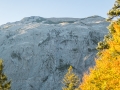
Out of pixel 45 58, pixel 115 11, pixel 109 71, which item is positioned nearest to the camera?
pixel 109 71

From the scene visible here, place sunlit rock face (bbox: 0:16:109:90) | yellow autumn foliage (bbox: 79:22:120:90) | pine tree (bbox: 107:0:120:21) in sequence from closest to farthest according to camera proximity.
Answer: yellow autumn foliage (bbox: 79:22:120:90)
pine tree (bbox: 107:0:120:21)
sunlit rock face (bbox: 0:16:109:90)

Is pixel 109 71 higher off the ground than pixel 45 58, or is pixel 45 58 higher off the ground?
pixel 109 71

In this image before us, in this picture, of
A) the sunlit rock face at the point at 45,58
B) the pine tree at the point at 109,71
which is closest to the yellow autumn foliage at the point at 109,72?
the pine tree at the point at 109,71

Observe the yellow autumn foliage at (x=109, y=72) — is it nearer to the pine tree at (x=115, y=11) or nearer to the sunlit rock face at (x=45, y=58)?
the pine tree at (x=115, y=11)

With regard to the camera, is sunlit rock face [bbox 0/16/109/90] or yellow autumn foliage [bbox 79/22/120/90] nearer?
yellow autumn foliage [bbox 79/22/120/90]

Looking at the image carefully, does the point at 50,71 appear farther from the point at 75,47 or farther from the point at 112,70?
the point at 112,70

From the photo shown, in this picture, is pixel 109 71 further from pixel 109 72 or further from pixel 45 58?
pixel 45 58

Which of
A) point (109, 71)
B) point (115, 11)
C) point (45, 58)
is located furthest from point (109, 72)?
point (45, 58)

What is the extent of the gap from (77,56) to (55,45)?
18494 millimetres

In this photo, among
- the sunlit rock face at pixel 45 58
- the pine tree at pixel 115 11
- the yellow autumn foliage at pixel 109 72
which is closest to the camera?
the yellow autumn foliage at pixel 109 72

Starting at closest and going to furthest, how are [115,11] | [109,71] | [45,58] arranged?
[109,71] < [115,11] < [45,58]

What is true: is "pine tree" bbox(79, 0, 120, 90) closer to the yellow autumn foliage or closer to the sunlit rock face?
the yellow autumn foliage

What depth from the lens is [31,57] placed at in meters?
184

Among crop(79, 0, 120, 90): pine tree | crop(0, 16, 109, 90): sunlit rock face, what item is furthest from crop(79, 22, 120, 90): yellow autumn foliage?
crop(0, 16, 109, 90): sunlit rock face
